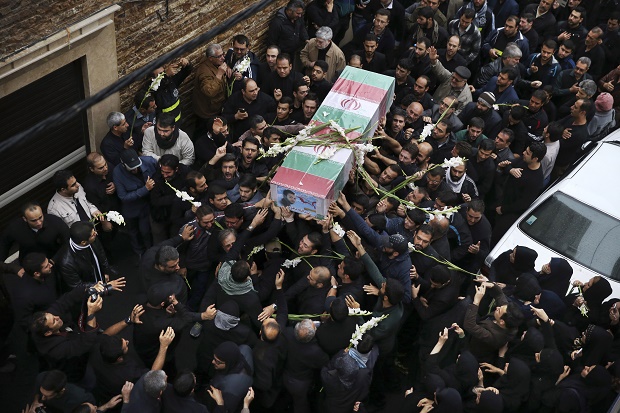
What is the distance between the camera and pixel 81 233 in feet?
23.7

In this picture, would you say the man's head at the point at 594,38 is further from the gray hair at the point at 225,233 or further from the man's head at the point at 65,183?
the man's head at the point at 65,183

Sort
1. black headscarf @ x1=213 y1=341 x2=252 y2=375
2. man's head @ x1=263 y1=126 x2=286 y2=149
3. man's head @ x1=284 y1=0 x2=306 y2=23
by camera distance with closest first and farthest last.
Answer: black headscarf @ x1=213 y1=341 x2=252 y2=375
man's head @ x1=263 y1=126 x2=286 y2=149
man's head @ x1=284 y1=0 x2=306 y2=23

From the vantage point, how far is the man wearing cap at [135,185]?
8.27 meters

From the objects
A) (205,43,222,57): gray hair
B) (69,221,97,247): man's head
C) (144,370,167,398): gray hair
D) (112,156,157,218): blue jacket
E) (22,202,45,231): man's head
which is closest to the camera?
(144,370,167,398): gray hair

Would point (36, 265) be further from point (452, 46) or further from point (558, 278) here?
point (452, 46)

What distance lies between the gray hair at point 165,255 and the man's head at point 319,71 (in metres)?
3.80

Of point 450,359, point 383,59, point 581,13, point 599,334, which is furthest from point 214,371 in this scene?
point 581,13

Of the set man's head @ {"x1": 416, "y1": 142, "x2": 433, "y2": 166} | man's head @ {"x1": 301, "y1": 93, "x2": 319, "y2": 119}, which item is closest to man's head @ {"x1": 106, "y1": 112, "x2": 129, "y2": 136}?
man's head @ {"x1": 301, "y1": 93, "x2": 319, "y2": 119}

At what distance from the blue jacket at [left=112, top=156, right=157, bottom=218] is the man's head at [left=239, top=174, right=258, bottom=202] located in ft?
3.60

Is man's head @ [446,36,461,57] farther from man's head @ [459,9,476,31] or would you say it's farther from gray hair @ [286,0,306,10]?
gray hair @ [286,0,306,10]

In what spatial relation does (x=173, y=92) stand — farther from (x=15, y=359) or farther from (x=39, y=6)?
(x=15, y=359)

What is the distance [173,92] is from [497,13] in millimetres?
6275

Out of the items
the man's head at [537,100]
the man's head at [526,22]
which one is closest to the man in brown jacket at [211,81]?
the man's head at [537,100]

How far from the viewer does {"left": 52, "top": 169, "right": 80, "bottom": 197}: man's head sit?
25.3ft
